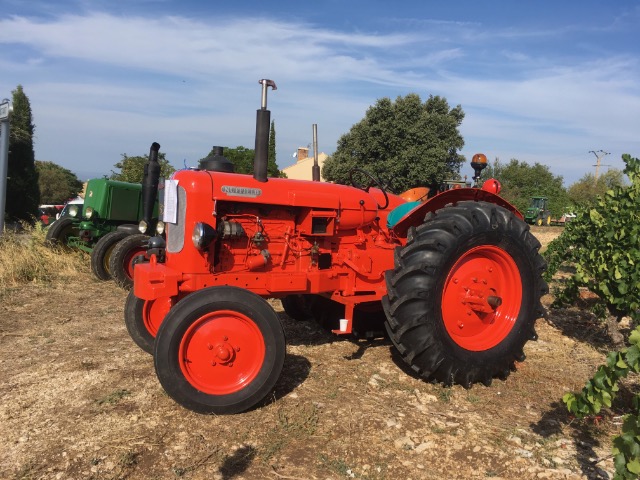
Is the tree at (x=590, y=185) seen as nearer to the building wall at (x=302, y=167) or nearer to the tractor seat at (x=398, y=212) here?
the building wall at (x=302, y=167)

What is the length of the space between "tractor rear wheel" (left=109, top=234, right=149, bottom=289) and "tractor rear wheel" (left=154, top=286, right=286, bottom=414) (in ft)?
15.0

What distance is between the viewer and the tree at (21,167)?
80.4ft

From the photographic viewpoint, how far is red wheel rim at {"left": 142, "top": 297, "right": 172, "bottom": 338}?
4270 millimetres

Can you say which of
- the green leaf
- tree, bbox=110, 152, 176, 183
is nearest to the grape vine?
the green leaf

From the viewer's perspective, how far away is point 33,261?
805cm

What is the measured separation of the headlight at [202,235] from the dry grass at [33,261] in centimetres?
492

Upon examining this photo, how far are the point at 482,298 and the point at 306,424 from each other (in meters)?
1.77

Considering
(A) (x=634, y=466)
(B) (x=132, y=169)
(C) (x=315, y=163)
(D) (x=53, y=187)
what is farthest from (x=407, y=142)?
(D) (x=53, y=187)

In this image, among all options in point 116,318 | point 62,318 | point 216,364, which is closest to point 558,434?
point 216,364

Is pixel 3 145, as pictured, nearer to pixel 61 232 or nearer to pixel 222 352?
pixel 61 232

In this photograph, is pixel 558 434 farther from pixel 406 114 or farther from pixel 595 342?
pixel 406 114

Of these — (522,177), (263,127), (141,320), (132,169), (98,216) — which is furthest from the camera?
(522,177)

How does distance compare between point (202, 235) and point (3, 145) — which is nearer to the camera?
point (202, 235)

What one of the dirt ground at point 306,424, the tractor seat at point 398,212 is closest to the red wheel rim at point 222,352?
the dirt ground at point 306,424
